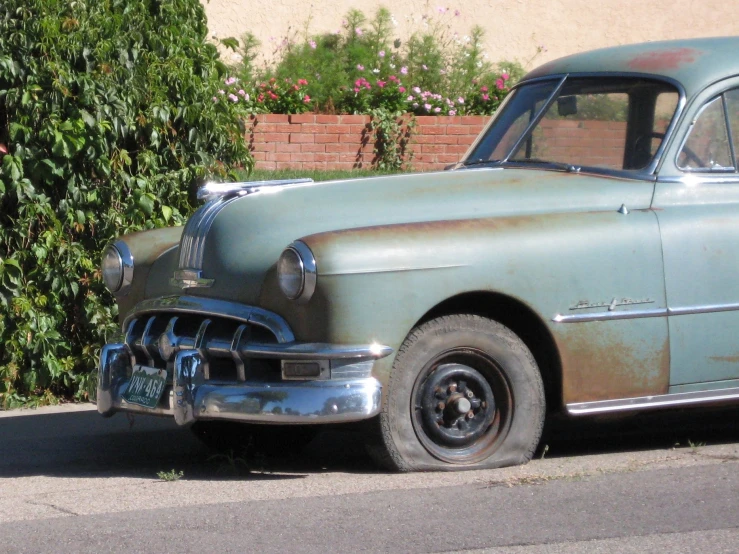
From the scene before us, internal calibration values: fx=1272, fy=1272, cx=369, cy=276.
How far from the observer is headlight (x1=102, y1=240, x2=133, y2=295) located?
19.7ft

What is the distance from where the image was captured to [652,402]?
5500 mm

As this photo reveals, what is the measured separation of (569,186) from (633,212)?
1.01ft

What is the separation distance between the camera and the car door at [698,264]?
5508mm

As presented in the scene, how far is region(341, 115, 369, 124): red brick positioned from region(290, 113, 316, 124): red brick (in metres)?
0.31

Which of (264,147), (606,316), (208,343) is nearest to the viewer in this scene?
(208,343)

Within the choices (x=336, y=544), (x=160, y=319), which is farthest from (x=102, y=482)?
(x=336, y=544)

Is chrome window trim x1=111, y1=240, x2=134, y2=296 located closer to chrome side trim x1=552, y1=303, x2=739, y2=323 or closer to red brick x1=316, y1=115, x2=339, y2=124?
chrome side trim x1=552, y1=303, x2=739, y2=323

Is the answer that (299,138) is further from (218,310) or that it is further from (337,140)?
(218,310)

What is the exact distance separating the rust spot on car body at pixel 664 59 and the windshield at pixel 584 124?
0.27 ft

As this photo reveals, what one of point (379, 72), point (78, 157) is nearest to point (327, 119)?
point (379, 72)

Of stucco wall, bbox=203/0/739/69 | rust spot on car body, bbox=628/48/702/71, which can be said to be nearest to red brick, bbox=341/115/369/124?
stucco wall, bbox=203/0/739/69

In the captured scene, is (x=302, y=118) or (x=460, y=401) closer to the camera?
(x=460, y=401)

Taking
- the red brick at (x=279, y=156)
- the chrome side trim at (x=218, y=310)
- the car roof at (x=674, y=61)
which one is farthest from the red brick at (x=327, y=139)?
the chrome side trim at (x=218, y=310)

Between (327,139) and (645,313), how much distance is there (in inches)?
237
